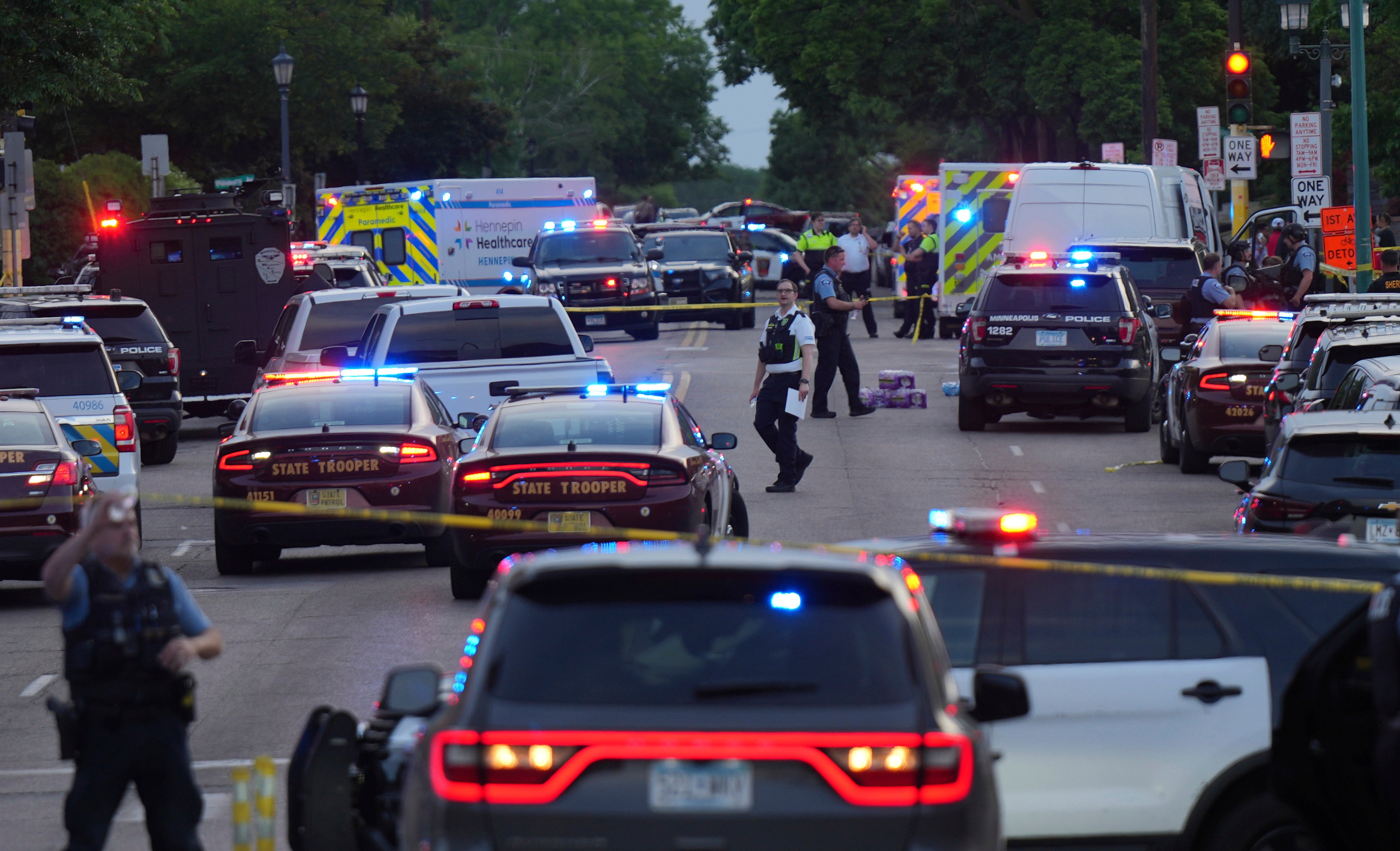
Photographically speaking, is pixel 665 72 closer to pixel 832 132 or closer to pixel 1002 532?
pixel 832 132

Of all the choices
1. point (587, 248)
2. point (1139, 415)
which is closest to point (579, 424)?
point (1139, 415)

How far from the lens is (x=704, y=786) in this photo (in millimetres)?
5328

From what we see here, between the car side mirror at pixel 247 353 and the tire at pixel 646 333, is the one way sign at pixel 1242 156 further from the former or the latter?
the car side mirror at pixel 247 353

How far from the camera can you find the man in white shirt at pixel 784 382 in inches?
760

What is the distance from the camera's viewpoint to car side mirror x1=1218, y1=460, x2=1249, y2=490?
533 inches

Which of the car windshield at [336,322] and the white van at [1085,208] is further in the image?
the white van at [1085,208]

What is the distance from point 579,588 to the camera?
18.6ft

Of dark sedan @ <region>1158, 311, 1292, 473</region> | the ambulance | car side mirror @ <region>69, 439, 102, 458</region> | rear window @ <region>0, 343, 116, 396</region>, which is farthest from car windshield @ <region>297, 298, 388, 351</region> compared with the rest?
the ambulance

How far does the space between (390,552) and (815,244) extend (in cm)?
2107

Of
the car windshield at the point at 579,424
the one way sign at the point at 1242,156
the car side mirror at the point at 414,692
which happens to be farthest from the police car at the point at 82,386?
the one way sign at the point at 1242,156

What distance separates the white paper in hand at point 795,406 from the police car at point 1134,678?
1167cm

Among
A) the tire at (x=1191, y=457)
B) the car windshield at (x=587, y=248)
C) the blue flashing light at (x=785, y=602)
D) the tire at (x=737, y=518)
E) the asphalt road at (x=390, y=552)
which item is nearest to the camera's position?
the blue flashing light at (x=785, y=602)

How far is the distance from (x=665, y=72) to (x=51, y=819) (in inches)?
4540

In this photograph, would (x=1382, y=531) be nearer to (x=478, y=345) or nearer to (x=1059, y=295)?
(x=478, y=345)
